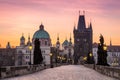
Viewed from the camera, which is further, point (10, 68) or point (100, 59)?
point (100, 59)

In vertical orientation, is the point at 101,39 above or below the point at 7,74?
above

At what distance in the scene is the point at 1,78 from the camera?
34875 millimetres

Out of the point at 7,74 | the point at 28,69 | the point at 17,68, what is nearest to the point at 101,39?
the point at 28,69

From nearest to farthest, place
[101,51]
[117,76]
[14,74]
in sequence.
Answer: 1. [117,76]
2. [14,74]
3. [101,51]

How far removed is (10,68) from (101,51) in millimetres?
36077

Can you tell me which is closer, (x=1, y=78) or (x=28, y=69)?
(x=1, y=78)

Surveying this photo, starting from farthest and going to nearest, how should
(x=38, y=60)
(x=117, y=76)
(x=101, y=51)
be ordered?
(x=38, y=60), (x=101, y=51), (x=117, y=76)

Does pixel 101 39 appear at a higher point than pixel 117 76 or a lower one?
higher

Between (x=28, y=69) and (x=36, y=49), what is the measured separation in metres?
31.6

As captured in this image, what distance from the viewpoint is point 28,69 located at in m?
54.0

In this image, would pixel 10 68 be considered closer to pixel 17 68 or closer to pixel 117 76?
pixel 17 68

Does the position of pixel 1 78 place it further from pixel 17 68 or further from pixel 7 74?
pixel 17 68

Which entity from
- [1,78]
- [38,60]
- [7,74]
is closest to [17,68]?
[7,74]

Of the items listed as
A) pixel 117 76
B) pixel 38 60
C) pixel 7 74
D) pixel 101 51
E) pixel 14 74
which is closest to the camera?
pixel 117 76
